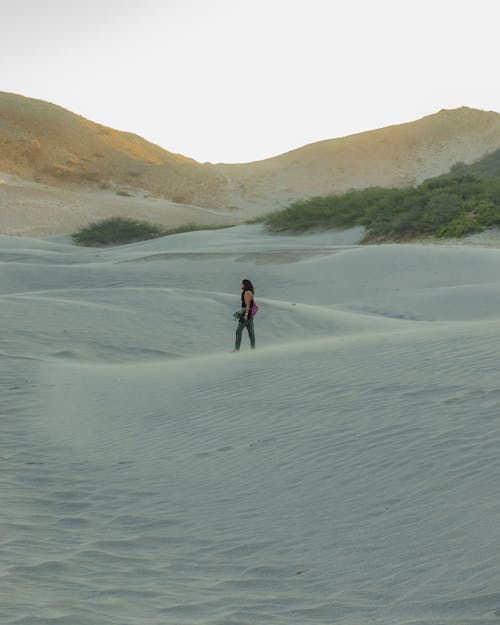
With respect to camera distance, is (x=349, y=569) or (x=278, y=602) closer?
(x=278, y=602)

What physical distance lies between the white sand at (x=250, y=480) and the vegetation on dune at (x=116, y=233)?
29.3 m

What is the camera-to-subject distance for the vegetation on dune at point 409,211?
98.3 ft

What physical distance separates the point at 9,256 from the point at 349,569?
24.5 meters

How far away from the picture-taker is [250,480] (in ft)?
20.2

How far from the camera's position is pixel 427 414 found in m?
6.58

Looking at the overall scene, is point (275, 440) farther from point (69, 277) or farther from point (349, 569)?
point (69, 277)

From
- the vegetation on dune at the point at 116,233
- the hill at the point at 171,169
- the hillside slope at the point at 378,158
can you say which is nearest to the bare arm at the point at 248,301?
the vegetation on dune at the point at 116,233

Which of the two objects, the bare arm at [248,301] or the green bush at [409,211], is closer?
the bare arm at [248,301]

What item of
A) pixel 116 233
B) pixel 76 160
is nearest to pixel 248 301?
pixel 116 233

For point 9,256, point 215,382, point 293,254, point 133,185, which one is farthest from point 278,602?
point 133,185

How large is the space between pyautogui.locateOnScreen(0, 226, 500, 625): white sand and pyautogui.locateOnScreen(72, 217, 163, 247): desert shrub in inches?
1155

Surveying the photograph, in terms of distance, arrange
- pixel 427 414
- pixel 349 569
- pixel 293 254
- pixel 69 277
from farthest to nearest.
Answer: pixel 293 254 < pixel 69 277 < pixel 427 414 < pixel 349 569

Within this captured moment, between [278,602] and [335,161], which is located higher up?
[335,161]

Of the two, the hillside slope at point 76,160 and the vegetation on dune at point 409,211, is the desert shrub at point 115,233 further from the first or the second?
the hillside slope at point 76,160
